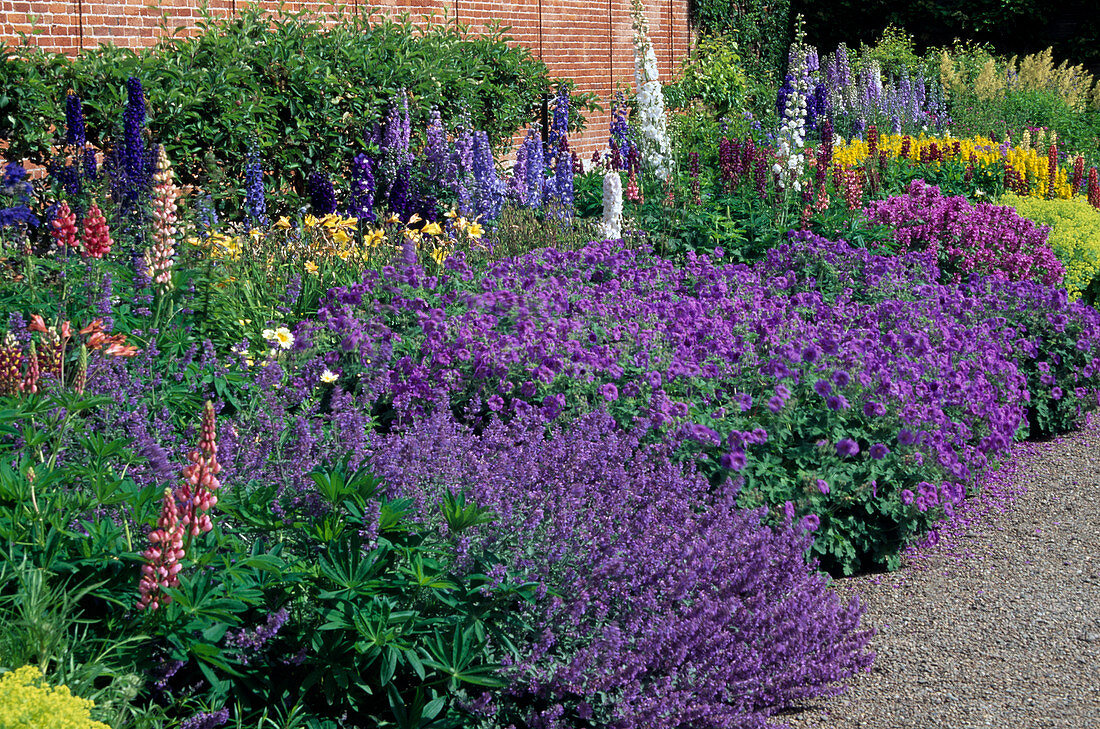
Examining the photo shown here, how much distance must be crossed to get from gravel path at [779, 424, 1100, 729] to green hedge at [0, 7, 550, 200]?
5.08 metres

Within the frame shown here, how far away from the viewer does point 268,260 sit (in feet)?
18.2

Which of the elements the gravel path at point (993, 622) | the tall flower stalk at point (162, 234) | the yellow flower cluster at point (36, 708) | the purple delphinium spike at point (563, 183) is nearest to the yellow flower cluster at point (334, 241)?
the tall flower stalk at point (162, 234)

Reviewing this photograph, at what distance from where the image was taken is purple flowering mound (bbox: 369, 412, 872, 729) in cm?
279

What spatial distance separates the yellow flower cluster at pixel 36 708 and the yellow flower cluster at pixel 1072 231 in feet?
21.8

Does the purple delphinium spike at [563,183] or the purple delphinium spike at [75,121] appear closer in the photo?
the purple delphinium spike at [75,121]

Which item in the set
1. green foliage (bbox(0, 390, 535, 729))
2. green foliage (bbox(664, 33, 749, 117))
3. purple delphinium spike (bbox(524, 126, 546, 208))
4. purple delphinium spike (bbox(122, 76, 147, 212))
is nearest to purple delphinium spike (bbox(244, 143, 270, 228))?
purple delphinium spike (bbox(122, 76, 147, 212))

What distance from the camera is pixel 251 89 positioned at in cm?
772

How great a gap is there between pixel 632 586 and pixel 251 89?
592 cm

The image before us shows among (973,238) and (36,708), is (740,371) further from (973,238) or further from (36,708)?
(973,238)

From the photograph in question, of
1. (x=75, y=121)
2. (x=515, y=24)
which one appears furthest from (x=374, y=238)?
(x=515, y=24)

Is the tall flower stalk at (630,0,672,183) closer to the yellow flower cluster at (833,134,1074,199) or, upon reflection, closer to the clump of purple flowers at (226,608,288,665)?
the yellow flower cluster at (833,134,1074,199)

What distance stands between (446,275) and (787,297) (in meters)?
1.81

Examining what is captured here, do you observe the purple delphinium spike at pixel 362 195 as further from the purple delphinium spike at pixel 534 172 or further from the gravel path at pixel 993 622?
the gravel path at pixel 993 622

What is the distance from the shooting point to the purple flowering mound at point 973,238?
6.95m
